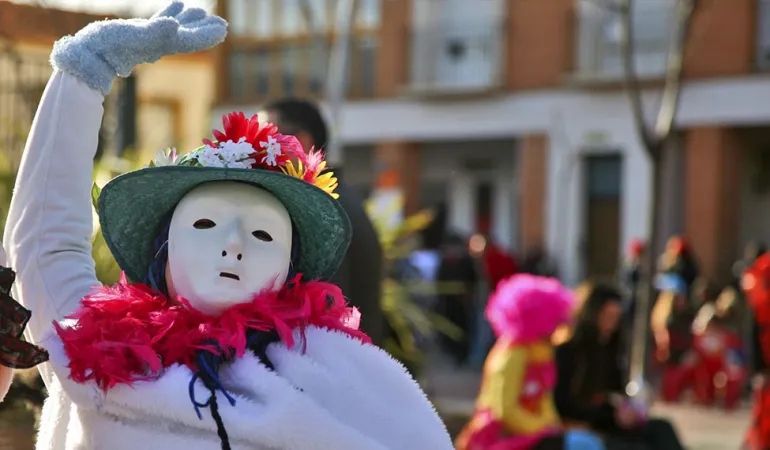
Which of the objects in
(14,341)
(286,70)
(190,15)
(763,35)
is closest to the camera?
(14,341)

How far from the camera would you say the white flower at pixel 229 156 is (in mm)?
2541

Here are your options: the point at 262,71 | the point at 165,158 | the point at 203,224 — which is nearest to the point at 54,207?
the point at 165,158

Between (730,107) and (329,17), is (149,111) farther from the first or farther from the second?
(730,107)

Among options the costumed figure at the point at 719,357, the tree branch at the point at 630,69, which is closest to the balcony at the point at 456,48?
the costumed figure at the point at 719,357

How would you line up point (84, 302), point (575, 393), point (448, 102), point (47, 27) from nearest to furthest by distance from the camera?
point (84, 302)
point (47, 27)
point (575, 393)
point (448, 102)

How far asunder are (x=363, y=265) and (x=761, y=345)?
14.9ft

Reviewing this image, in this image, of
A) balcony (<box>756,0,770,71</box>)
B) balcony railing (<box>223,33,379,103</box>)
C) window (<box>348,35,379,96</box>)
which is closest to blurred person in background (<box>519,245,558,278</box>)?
balcony (<box>756,0,770,71</box>)

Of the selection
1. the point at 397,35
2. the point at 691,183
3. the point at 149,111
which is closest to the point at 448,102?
the point at 397,35

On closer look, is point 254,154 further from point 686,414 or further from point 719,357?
point 719,357

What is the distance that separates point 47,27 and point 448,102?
1766 cm

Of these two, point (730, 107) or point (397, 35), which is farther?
point (397, 35)

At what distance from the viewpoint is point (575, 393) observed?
6441 millimetres

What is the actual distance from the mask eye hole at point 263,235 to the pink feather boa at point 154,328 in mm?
110

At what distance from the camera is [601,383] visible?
655 cm
